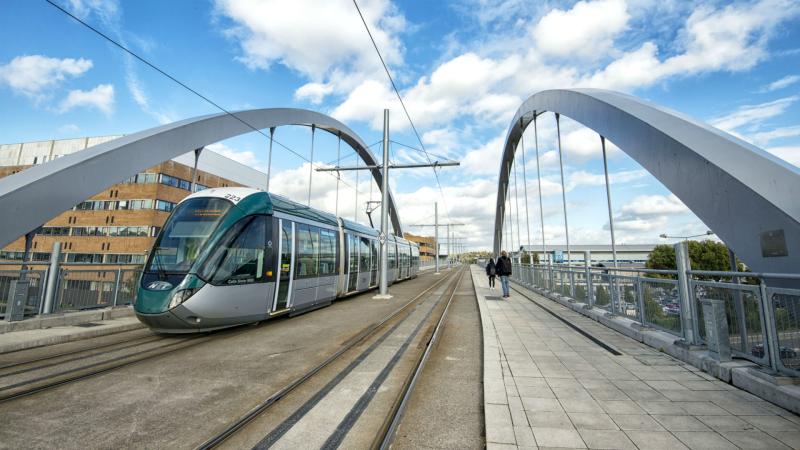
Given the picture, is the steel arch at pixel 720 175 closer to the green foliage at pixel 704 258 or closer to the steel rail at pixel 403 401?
the steel rail at pixel 403 401

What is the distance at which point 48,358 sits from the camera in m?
5.15

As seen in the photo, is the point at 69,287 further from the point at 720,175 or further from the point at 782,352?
the point at 720,175

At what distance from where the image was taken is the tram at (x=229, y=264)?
20.0ft

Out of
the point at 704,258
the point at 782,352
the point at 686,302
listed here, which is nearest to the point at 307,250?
the point at 686,302

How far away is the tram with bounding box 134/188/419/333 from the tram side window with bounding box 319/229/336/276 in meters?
0.28

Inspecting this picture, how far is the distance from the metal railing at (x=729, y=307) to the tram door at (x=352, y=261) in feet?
24.8

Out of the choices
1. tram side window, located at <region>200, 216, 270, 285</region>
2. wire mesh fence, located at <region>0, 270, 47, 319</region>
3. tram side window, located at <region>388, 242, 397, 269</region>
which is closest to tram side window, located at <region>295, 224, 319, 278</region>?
tram side window, located at <region>200, 216, 270, 285</region>

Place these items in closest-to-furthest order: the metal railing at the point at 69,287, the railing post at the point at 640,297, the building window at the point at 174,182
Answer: the railing post at the point at 640,297
the metal railing at the point at 69,287
the building window at the point at 174,182

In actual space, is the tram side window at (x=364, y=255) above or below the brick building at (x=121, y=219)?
below

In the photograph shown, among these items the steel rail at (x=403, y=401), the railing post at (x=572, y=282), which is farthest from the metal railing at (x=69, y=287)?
the railing post at (x=572, y=282)

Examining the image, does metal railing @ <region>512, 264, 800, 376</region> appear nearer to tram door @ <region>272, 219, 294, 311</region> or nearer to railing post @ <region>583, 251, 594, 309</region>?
railing post @ <region>583, 251, 594, 309</region>

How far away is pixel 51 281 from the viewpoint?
24.2 feet

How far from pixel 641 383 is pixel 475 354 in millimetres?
2204

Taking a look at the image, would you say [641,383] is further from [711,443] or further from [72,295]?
[72,295]
